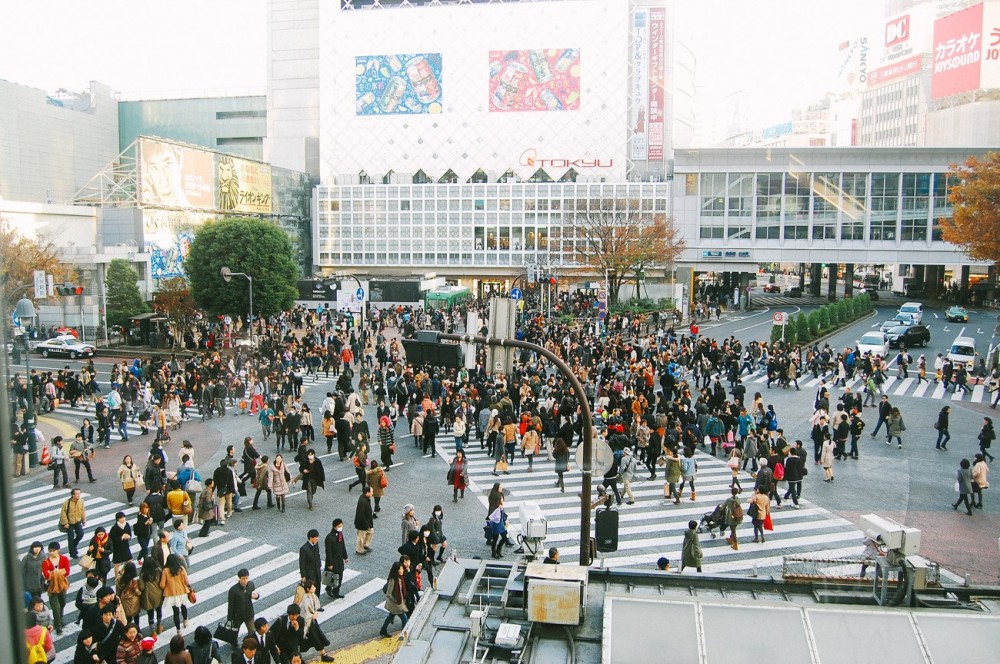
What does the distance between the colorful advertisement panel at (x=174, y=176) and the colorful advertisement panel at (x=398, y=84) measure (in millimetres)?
27157

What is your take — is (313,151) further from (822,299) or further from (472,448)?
(472,448)

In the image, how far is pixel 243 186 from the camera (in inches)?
2427

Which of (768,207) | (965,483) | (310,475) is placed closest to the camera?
(965,483)

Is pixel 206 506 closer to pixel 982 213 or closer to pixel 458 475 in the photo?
pixel 458 475

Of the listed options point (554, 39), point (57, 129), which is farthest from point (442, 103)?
point (57, 129)

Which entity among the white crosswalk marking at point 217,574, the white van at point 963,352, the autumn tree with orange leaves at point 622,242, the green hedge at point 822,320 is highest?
the autumn tree with orange leaves at point 622,242

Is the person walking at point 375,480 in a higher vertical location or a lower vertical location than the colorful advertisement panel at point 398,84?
lower

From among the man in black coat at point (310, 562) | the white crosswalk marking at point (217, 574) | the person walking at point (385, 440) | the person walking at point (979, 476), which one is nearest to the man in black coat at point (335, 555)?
the white crosswalk marking at point (217, 574)

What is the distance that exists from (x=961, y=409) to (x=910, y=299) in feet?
144

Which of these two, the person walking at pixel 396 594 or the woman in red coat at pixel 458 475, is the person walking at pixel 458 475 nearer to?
the woman in red coat at pixel 458 475

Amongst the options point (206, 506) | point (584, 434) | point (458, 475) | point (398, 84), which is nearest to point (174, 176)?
point (398, 84)

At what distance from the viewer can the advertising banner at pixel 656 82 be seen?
247 feet

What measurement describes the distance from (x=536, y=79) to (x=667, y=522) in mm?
68491

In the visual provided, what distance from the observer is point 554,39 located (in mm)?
76750
